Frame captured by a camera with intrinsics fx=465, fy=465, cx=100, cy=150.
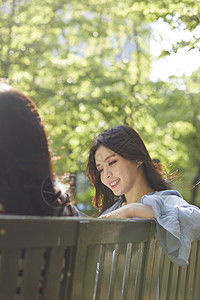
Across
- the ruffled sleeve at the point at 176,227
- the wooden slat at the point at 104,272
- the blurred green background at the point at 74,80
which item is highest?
the blurred green background at the point at 74,80

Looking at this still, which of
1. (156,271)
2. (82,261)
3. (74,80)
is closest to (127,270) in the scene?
(156,271)

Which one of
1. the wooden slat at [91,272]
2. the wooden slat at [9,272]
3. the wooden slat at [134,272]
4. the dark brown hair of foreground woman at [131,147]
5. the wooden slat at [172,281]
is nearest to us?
the wooden slat at [9,272]

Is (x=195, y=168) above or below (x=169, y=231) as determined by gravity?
above

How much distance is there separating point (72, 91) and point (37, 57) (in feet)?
3.61

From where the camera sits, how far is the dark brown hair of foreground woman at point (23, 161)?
1.61 meters

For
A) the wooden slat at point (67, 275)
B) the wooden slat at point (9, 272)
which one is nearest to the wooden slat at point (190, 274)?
the wooden slat at point (67, 275)

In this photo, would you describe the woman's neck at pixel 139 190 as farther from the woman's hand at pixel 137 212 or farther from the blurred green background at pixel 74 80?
the blurred green background at pixel 74 80

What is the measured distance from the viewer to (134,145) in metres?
3.26

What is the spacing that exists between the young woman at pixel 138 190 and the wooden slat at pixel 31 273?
1011 mm

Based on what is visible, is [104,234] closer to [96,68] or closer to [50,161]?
[50,161]

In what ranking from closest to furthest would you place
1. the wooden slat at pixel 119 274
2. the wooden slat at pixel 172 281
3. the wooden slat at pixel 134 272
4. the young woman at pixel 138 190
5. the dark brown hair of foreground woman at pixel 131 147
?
the wooden slat at pixel 119 274 < the wooden slat at pixel 134 272 < the young woman at pixel 138 190 < the wooden slat at pixel 172 281 < the dark brown hair of foreground woman at pixel 131 147

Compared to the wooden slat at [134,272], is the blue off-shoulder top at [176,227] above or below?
above

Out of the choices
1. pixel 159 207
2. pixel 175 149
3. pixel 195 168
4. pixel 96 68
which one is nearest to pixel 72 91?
pixel 96 68

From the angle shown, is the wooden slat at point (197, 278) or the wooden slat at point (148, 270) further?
the wooden slat at point (197, 278)
